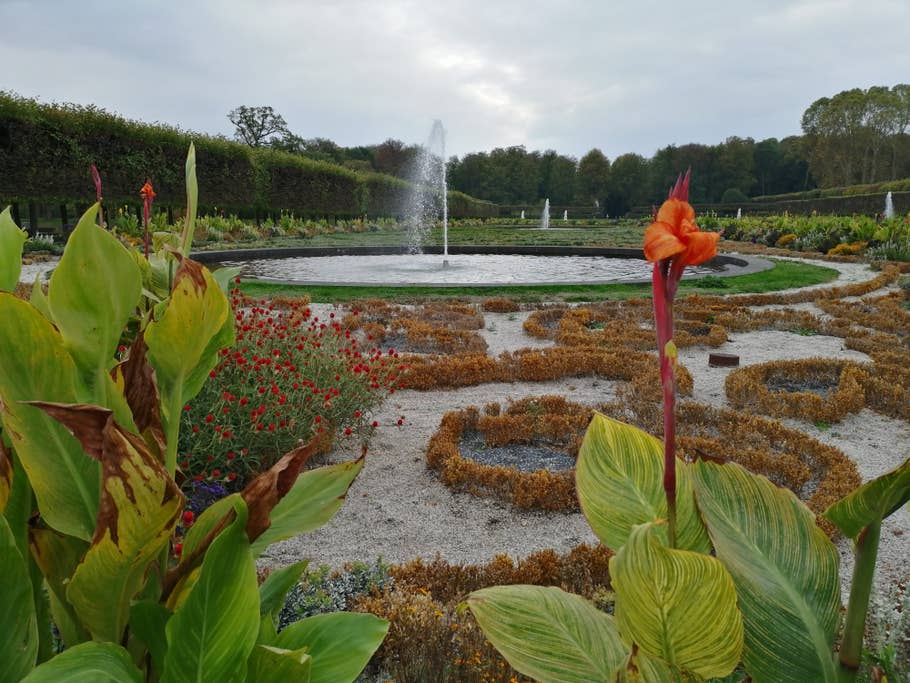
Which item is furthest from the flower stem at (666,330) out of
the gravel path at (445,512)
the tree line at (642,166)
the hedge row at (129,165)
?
the tree line at (642,166)

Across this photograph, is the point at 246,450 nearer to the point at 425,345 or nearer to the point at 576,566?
the point at 576,566

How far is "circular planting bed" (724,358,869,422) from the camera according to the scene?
4.13m

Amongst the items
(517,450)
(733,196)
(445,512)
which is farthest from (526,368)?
(733,196)

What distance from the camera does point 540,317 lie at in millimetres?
7496

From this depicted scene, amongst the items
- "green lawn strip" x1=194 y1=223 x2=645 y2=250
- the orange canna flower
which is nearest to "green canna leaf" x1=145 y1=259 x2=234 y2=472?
the orange canna flower

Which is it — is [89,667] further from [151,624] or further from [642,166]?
[642,166]

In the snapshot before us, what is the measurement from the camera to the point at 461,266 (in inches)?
579

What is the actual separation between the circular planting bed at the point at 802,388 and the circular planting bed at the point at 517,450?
125 cm

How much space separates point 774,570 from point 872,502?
201 millimetres

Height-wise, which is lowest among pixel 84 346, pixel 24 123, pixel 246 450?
pixel 246 450

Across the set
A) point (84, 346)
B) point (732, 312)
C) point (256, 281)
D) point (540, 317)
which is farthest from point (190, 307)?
point (256, 281)

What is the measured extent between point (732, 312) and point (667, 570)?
782cm

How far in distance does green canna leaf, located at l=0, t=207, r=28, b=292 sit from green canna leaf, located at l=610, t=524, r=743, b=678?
2.71 feet

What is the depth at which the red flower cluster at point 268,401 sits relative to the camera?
9.20ft
